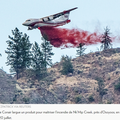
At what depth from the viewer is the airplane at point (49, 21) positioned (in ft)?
228

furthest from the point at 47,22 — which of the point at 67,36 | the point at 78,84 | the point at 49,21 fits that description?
the point at 78,84

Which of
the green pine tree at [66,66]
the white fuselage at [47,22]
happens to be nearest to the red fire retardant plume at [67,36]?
the white fuselage at [47,22]

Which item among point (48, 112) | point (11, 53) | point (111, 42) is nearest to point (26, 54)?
point (11, 53)

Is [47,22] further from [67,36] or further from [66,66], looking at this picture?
[66,66]

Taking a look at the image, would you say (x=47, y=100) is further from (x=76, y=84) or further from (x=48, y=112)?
(x=48, y=112)

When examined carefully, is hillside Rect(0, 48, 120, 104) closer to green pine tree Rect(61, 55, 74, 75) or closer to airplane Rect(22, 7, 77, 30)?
green pine tree Rect(61, 55, 74, 75)

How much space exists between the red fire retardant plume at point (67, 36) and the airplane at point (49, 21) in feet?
6.61

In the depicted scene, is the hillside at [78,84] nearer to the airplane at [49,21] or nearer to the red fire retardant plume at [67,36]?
the red fire retardant plume at [67,36]

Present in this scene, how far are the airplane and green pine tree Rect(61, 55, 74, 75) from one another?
20744mm

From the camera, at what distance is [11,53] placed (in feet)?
295

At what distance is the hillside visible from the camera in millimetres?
77750

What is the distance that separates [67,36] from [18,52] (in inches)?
546

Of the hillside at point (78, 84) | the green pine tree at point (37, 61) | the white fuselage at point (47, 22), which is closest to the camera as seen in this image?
the white fuselage at point (47, 22)

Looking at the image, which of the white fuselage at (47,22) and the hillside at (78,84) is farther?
the hillside at (78,84)
